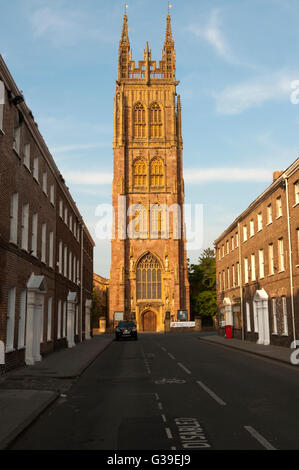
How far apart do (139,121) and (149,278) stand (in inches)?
970

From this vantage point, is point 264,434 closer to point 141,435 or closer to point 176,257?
point 141,435

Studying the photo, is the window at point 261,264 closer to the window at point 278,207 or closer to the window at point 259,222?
the window at point 259,222

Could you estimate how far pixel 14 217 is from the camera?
17406 millimetres

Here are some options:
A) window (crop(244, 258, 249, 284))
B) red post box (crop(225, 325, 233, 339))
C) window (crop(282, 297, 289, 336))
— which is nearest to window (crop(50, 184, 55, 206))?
window (crop(282, 297, 289, 336))

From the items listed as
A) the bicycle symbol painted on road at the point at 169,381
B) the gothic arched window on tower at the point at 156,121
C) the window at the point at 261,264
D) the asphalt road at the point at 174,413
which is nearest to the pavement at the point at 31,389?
the asphalt road at the point at 174,413

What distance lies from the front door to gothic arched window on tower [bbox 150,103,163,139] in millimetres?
27125

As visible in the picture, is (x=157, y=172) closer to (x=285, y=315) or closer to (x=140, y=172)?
(x=140, y=172)

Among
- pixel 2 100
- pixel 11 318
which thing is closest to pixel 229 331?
pixel 11 318

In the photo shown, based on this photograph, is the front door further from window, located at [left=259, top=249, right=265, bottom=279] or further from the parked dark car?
window, located at [left=259, top=249, right=265, bottom=279]

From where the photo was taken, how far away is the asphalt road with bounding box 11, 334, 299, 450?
291 inches

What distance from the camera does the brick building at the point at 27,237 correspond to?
1599 cm

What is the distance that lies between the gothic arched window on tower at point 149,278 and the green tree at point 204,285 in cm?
1084

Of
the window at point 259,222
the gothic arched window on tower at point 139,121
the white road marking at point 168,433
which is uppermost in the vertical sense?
the gothic arched window on tower at point 139,121
